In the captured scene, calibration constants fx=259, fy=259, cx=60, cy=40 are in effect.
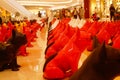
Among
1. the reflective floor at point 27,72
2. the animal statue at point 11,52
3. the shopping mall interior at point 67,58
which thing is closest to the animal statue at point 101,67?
the shopping mall interior at point 67,58

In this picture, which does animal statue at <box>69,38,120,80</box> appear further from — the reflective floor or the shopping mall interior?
the reflective floor

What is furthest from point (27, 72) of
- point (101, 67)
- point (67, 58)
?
point (101, 67)

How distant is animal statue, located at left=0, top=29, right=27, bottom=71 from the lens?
13.7 feet

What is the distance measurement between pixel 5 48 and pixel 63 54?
1129mm

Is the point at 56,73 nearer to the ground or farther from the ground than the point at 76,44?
nearer to the ground

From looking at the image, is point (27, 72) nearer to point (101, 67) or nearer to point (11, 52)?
point (11, 52)

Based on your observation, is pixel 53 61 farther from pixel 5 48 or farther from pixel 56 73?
pixel 5 48

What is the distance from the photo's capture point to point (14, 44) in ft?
14.6

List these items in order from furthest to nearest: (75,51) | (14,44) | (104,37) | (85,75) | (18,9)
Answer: (18,9) → (104,37) → (14,44) → (75,51) → (85,75)

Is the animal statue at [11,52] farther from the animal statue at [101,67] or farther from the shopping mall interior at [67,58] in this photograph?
the animal statue at [101,67]

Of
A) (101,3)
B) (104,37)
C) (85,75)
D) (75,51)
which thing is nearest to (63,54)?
(75,51)

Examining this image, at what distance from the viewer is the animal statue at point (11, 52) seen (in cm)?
416

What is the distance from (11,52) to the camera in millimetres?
4246

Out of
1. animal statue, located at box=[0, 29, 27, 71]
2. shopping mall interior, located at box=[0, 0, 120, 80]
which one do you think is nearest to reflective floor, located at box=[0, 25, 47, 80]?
shopping mall interior, located at box=[0, 0, 120, 80]
